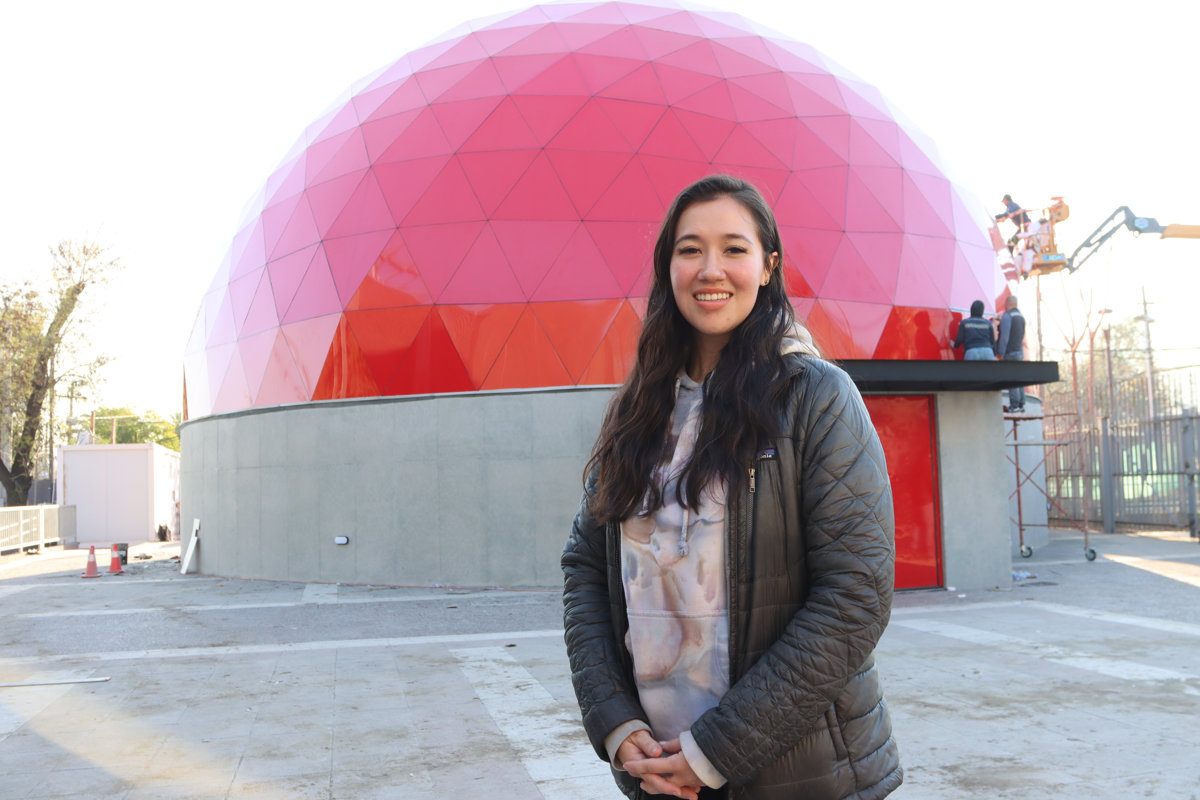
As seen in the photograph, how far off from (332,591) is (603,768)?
10.3 metres

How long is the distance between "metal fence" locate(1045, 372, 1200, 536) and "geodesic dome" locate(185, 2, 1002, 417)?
28.7ft

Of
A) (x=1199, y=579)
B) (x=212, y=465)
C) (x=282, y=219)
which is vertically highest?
(x=282, y=219)

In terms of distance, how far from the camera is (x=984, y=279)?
16984 mm

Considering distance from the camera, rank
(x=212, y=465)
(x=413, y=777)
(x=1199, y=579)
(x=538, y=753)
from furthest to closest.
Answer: (x=212, y=465)
(x=1199, y=579)
(x=538, y=753)
(x=413, y=777)

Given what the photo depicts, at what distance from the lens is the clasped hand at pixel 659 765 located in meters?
2.08

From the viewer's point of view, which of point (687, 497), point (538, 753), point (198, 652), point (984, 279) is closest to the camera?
point (687, 497)

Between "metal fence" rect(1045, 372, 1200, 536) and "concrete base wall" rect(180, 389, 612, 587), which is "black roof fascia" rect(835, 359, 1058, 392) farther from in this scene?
"metal fence" rect(1045, 372, 1200, 536)

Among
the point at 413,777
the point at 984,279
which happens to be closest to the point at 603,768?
the point at 413,777

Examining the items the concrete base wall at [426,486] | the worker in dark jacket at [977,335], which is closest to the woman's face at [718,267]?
the concrete base wall at [426,486]

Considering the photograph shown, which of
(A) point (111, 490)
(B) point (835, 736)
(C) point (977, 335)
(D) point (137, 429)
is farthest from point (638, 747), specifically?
(D) point (137, 429)

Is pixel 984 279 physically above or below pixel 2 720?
above

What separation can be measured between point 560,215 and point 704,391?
42.8 feet

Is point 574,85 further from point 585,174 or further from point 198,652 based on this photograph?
point 198,652

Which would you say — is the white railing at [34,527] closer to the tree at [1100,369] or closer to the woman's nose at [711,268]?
the woman's nose at [711,268]
